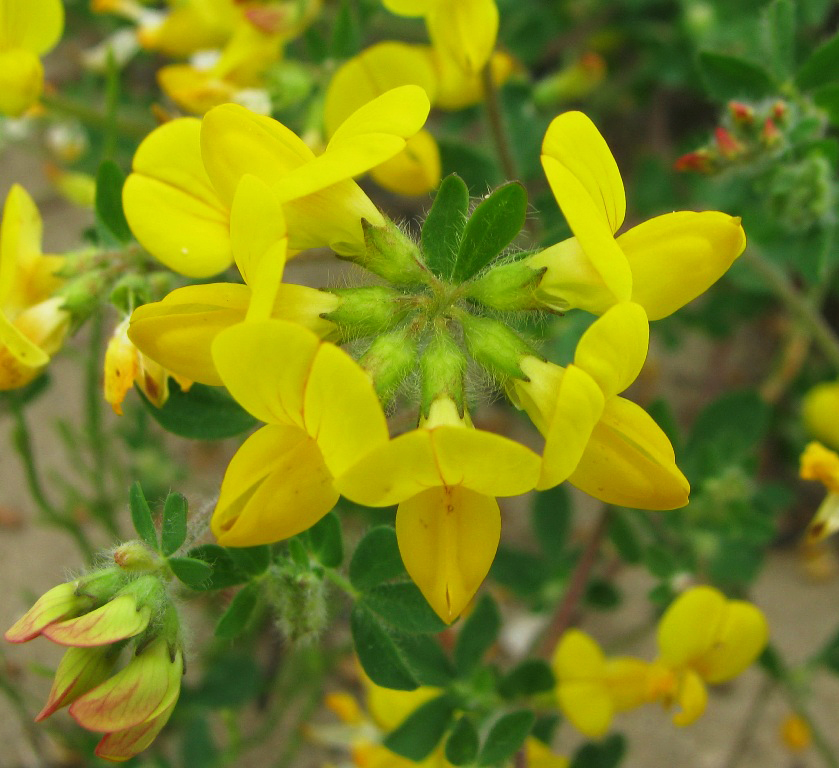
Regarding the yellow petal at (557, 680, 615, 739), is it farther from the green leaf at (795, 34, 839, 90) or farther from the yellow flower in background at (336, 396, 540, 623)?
the green leaf at (795, 34, 839, 90)

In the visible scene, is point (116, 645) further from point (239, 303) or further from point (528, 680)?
point (528, 680)

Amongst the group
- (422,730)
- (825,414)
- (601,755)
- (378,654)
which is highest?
(378,654)

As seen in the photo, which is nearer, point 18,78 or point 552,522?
point 18,78

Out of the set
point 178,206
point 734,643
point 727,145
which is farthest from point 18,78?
point 734,643

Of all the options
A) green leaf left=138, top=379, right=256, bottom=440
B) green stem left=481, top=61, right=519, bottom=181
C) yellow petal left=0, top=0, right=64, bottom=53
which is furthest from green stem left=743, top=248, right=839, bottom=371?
yellow petal left=0, top=0, right=64, bottom=53

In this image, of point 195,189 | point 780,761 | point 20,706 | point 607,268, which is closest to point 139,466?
point 20,706

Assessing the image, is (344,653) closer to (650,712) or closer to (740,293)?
(650,712)
